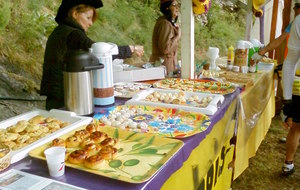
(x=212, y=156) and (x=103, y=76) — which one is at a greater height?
(x=103, y=76)

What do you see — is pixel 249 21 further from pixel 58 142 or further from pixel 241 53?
pixel 58 142

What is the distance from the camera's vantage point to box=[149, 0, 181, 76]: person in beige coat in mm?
3223

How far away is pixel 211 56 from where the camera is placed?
2.71 m

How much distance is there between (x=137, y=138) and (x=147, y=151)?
12cm

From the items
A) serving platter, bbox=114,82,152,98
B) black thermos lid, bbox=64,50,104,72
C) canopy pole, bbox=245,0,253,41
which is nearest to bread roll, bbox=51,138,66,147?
black thermos lid, bbox=64,50,104,72

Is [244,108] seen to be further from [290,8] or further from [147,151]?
[290,8]

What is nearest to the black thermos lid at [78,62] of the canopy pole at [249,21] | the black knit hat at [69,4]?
the black knit hat at [69,4]

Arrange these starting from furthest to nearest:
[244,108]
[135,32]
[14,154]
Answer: [135,32] < [244,108] < [14,154]

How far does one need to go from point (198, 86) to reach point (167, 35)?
4.49 ft

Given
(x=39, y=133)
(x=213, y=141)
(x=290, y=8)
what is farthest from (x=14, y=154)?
(x=290, y=8)

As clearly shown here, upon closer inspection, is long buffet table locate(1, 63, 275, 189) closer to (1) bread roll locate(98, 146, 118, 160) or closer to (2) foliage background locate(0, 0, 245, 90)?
(1) bread roll locate(98, 146, 118, 160)

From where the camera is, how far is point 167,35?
3.22 metres

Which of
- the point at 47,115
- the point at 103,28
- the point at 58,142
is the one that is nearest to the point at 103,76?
the point at 47,115

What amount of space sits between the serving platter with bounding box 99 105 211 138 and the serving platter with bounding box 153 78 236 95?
46 centimetres
